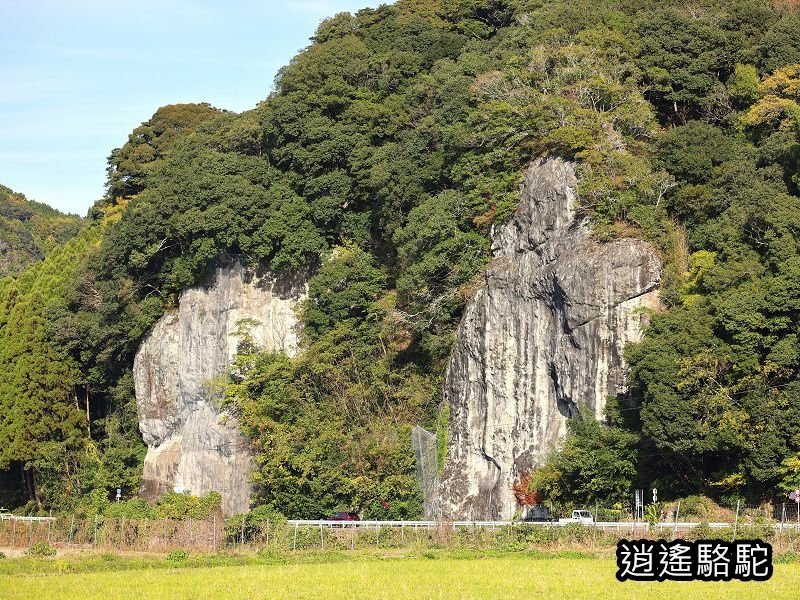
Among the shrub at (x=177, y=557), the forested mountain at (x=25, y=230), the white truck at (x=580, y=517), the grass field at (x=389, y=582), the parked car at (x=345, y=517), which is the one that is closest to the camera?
the grass field at (x=389, y=582)

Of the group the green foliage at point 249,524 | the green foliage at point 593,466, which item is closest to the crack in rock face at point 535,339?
the green foliage at point 593,466

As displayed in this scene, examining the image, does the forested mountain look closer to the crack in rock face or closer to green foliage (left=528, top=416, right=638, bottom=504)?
the crack in rock face

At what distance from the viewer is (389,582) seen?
29.9 metres

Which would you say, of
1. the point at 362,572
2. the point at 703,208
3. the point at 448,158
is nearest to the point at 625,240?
the point at 703,208

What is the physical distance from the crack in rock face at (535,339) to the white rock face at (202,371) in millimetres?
10837

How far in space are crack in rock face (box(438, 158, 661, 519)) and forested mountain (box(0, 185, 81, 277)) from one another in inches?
2623

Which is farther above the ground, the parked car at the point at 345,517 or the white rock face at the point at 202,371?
the white rock face at the point at 202,371

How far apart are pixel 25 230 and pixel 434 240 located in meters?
79.8

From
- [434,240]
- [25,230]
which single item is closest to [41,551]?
[434,240]

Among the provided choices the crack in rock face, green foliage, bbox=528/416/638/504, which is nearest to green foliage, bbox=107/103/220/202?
the crack in rock face

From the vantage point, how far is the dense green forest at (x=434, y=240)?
1578 inches

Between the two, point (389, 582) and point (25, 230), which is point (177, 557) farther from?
point (25, 230)

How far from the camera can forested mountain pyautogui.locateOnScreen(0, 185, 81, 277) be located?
11149cm

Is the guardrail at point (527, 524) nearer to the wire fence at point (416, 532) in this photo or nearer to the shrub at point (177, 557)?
the wire fence at point (416, 532)
